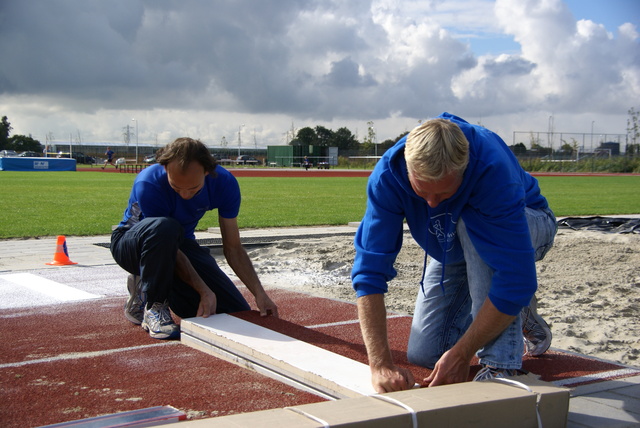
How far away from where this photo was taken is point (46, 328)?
465cm

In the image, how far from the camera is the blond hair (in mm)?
2590

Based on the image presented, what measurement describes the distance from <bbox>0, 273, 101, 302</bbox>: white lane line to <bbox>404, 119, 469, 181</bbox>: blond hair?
13.1ft

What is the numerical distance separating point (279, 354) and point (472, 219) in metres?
1.32

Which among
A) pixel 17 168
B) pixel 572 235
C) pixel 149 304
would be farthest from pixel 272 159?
pixel 149 304

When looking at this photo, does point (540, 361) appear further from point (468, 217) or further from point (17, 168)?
point (17, 168)

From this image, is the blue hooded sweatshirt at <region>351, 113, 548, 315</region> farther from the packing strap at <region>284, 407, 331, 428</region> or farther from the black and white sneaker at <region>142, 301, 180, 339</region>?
the black and white sneaker at <region>142, 301, 180, 339</region>

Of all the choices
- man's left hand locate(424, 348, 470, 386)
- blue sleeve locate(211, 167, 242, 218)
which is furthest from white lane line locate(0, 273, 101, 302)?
man's left hand locate(424, 348, 470, 386)

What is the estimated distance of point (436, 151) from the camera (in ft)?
8.49

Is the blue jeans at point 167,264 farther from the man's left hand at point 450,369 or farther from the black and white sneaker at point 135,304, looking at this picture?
the man's left hand at point 450,369

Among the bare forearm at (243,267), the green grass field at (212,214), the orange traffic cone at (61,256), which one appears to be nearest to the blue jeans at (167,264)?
the bare forearm at (243,267)

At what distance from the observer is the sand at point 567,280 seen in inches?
179

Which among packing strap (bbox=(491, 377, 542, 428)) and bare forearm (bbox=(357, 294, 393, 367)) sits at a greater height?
bare forearm (bbox=(357, 294, 393, 367))

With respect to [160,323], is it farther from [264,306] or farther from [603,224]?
[603,224]

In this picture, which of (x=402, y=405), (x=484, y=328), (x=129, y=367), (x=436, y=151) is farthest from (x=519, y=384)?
(x=129, y=367)
